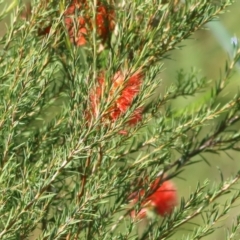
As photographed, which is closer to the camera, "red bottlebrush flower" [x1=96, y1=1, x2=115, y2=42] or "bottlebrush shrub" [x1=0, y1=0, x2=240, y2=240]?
"bottlebrush shrub" [x1=0, y1=0, x2=240, y2=240]

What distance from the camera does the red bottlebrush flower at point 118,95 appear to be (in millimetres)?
636

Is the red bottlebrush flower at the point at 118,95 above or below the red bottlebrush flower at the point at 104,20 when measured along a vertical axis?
below

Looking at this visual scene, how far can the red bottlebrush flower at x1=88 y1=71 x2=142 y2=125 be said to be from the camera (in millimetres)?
636

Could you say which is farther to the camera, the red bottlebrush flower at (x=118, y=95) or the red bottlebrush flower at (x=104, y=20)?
the red bottlebrush flower at (x=104, y=20)

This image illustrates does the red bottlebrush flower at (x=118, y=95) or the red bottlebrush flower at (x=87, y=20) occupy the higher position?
the red bottlebrush flower at (x=87, y=20)

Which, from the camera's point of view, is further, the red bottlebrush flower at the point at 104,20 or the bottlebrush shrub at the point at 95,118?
the red bottlebrush flower at the point at 104,20

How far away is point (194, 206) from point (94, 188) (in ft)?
0.50

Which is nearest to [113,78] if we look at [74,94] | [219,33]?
[74,94]

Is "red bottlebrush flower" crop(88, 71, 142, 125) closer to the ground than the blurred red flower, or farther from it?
closer to the ground

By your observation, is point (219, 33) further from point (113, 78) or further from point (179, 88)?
point (113, 78)

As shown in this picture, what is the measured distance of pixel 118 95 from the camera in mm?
636

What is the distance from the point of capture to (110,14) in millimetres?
767

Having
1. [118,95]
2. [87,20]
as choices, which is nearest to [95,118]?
[118,95]

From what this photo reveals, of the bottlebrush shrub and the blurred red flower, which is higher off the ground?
the blurred red flower
